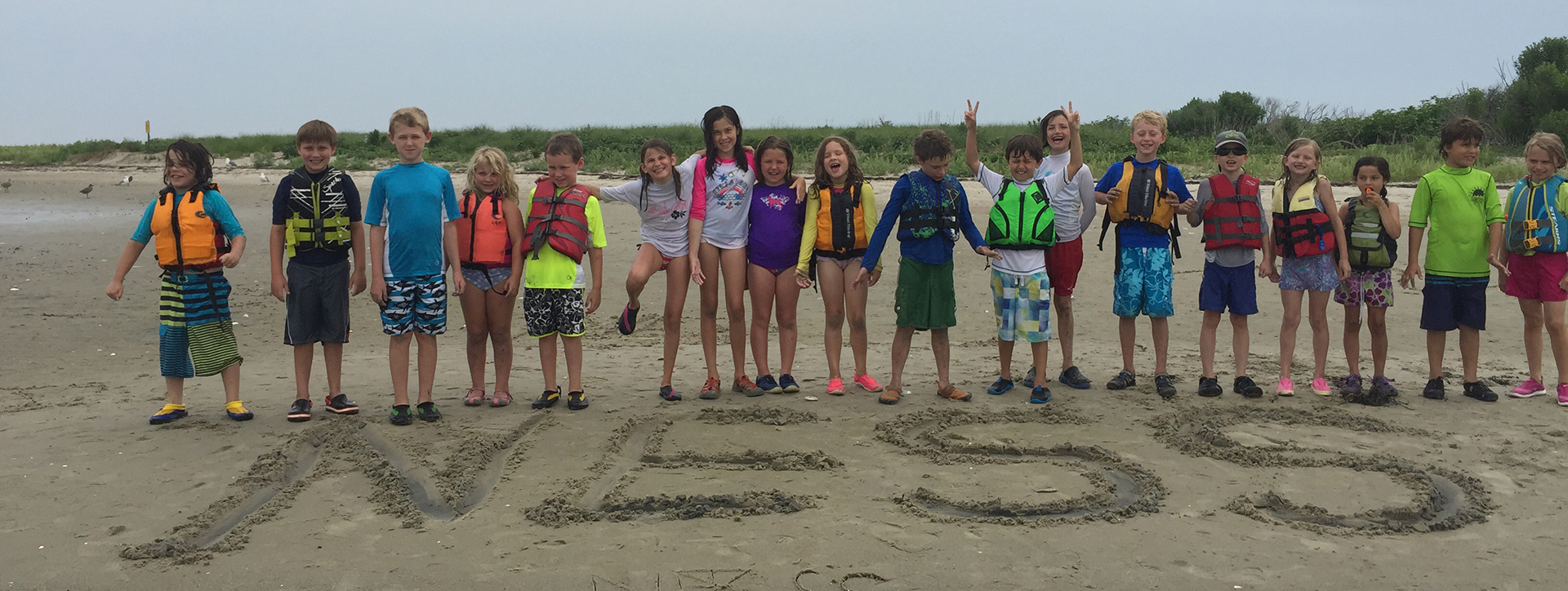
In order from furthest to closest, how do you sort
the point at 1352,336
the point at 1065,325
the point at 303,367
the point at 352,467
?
1. the point at 1065,325
2. the point at 1352,336
3. the point at 303,367
4. the point at 352,467

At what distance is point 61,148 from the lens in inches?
1480

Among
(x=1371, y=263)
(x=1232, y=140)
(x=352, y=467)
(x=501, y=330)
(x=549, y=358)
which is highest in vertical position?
(x=1232, y=140)

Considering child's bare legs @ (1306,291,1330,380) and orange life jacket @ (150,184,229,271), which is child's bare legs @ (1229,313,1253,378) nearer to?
child's bare legs @ (1306,291,1330,380)

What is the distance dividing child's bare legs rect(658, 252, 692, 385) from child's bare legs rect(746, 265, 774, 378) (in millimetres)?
422

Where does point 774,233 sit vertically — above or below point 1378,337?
above

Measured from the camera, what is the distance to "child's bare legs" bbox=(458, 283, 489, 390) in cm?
679

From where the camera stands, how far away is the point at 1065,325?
7531 millimetres

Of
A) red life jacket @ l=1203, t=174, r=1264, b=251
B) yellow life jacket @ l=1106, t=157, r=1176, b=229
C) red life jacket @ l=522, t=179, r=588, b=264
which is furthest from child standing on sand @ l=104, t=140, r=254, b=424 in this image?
red life jacket @ l=1203, t=174, r=1264, b=251

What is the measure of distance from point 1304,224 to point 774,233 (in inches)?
133

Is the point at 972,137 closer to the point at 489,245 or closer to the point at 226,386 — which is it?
the point at 489,245

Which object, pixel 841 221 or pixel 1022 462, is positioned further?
pixel 841 221

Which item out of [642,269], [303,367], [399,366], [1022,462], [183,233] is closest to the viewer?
[1022,462]

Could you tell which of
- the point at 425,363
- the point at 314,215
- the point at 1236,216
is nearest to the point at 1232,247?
the point at 1236,216

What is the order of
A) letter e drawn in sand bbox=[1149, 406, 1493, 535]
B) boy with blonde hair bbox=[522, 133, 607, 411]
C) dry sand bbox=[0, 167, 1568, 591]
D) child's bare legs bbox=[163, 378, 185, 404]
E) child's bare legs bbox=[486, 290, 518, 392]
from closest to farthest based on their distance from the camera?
dry sand bbox=[0, 167, 1568, 591]
letter e drawn in sand bbox=[1149, 406, 1493, 535]
child's bare legs bbox=[163, 378, 185, 404]
boy with blonde hair bbox=[522, 133, 607, 411]
child's bare legs bbox=[486, 290, 518, 392]
